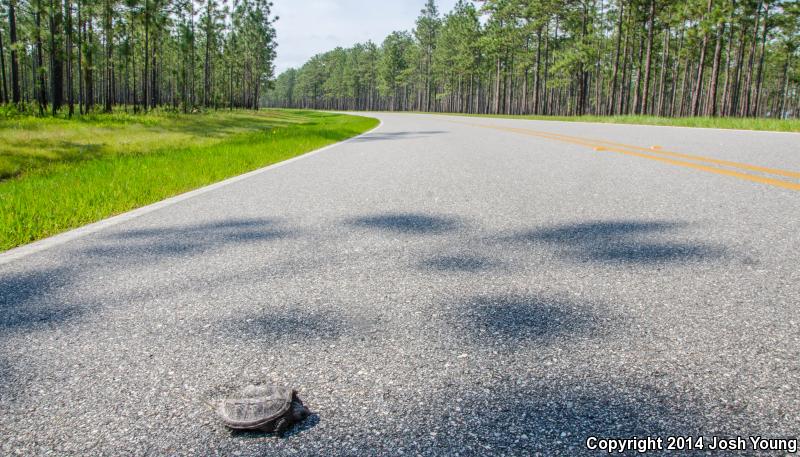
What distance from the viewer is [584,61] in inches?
1660

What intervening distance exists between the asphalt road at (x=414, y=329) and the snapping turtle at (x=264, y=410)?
0.13 ft

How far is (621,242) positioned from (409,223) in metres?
1.65

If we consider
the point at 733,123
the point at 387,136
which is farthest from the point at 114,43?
the point at 733,123

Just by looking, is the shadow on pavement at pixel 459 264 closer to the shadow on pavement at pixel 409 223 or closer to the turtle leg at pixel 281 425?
the shadow on pavement at pixel 409 223

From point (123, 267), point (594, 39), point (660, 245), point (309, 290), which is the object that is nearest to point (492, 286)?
point (309, 290)

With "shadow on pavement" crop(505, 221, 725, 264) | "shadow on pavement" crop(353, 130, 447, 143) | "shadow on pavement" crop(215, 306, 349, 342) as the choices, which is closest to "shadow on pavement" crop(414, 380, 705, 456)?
"shadow on pavement" crop(215, 306, 349, 342)

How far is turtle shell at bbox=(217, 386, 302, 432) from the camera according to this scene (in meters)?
1.61

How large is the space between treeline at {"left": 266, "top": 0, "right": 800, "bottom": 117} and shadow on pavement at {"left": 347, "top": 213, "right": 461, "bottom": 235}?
3423 centimetres

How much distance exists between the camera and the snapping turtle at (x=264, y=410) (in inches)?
63.2

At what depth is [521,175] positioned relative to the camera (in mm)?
7246

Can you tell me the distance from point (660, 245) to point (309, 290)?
7.78ft

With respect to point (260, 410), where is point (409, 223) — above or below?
above

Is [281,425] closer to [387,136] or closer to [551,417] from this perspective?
[551,417]

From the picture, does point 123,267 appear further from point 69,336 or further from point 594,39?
point 594,39
